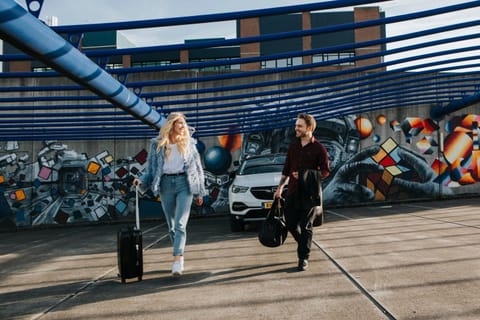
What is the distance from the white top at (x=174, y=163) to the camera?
4152 mm

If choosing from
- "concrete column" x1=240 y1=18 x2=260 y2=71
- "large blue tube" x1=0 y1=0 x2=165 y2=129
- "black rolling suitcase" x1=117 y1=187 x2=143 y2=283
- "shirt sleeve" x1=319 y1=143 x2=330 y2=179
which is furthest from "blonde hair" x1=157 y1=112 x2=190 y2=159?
"concrete column" x1=240 y1=18 x2=260 y2=71

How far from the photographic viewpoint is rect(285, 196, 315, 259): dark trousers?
416 cm

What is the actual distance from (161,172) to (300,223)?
64.1 inches

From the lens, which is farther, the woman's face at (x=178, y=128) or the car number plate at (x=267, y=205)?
the car number plate at (x=267, y=205)

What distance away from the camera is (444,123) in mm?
14164

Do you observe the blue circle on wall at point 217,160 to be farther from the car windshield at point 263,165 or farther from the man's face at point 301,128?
the man's face at point 301,128

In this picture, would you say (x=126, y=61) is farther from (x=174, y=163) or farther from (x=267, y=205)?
(x=174, y=163)

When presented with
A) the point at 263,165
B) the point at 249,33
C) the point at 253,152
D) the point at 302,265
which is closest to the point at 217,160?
the point at 253,152

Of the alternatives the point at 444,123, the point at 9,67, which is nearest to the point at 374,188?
the point at 444,123

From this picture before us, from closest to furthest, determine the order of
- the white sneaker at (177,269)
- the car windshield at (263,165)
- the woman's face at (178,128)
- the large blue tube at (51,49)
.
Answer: the large blue tube at (51,49) < the white sneaker at (177,269) < the woman's face at (178,128) < the car windshield at (263,165)

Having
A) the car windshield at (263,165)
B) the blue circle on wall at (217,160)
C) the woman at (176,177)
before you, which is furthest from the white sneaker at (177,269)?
the blue circle on wall at (217,160)

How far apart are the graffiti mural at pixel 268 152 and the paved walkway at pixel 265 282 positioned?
22.4 feet

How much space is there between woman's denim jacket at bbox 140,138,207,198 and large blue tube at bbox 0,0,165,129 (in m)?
1.35

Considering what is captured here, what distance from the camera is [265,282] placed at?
12.2 feet
